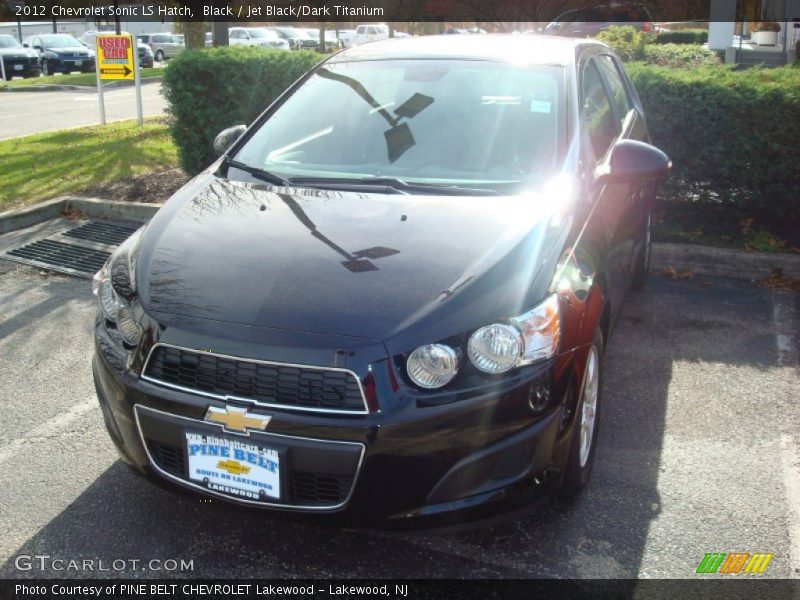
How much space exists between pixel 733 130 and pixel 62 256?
5.26 meters

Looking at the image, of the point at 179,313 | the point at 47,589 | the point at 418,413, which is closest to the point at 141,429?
the point at 179,313

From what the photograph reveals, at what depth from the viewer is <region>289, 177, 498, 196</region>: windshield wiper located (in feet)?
11.8

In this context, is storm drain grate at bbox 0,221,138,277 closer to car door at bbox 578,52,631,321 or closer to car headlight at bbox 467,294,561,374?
car door at bbox 578,52,631,321

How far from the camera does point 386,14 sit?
22.7 metres

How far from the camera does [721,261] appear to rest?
644 cm

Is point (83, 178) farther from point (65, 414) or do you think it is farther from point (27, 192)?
point (65, 414)

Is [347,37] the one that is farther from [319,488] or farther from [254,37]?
[319,488]

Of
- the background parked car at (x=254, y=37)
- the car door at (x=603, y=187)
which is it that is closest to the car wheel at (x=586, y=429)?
the car door at (x=603, y=187)

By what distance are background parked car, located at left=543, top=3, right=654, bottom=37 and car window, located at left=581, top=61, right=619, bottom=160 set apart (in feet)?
50.4

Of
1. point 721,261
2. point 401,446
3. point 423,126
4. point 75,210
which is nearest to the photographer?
point 401,446

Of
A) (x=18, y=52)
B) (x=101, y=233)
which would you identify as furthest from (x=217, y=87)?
(x=18, y=52)

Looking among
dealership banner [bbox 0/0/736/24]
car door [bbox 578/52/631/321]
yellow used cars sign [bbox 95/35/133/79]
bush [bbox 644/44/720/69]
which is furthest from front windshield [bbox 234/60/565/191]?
yellow used cars sign [bbox 95/35/133/79]

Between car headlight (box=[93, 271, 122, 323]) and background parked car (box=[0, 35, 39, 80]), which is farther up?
background parked car (box=[0, 35, 39, 80])

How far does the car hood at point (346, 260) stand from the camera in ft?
9.08
